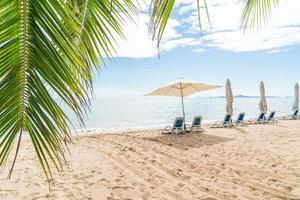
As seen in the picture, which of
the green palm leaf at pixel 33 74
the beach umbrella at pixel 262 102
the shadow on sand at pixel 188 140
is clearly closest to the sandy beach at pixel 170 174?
the shadow on sand at pixel 188 140

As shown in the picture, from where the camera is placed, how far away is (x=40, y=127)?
2.60 ft

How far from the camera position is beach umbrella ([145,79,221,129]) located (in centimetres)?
1286

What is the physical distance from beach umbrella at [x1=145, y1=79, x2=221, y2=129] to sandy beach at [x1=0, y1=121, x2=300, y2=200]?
3.90m

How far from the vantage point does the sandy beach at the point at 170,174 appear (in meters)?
4.85

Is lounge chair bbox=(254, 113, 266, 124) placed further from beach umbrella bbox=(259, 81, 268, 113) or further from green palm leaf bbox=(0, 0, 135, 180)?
green palm leaf bbox=(0, 0, 135, 180)

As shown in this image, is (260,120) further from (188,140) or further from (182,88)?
(188,140)

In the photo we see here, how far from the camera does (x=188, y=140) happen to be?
10.3 metres

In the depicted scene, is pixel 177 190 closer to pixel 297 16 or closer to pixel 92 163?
pixel 92 163

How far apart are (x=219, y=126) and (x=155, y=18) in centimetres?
1444

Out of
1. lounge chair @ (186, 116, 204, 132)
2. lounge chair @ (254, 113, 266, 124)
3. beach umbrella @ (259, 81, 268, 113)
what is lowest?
lounge chair @ (254, 113, 266, 124)

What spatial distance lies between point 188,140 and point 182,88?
368 cm

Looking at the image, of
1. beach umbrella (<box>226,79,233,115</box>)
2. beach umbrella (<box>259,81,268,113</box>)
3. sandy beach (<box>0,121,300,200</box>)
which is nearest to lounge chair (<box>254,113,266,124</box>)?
beach umbrella (<box>259,81,268,113</box>)

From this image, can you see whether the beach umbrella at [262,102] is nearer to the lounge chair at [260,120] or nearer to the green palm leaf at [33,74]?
the lounge chair at [260,120]

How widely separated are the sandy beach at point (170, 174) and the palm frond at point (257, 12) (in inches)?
142
